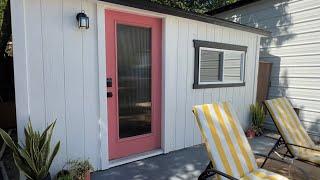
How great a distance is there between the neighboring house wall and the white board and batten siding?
131 inches

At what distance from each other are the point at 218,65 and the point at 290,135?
2.27m

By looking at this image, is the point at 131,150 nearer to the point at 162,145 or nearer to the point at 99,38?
the point at 162,145

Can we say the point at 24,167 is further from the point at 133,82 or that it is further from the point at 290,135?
the point at 290,135

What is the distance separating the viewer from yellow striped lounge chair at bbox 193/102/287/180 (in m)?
2.53

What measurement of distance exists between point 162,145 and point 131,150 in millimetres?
632

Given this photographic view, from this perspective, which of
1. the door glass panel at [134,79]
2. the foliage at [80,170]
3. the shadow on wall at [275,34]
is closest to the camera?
the foliage at [80,170]

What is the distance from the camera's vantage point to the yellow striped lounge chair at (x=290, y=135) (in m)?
3.23

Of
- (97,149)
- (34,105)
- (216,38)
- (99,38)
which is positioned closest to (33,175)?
(34,105)

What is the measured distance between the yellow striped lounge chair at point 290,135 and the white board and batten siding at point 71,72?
1.73m

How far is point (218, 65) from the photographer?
529 centimetres

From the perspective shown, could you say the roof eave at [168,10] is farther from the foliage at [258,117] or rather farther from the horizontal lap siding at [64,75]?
the foliage at [258,117]

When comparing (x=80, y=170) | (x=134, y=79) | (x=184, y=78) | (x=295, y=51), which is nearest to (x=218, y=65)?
Answer: (x=184, y=78)

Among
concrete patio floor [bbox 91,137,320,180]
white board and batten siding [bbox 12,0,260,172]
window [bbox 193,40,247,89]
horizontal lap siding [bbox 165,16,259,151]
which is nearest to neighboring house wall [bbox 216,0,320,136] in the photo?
window [bbox 193,40,247,89]

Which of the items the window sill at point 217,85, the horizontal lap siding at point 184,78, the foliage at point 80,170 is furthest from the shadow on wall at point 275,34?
the foliage at point 80,170
